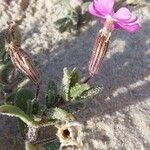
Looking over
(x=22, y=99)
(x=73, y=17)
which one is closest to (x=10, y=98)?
(x=22, y=99)

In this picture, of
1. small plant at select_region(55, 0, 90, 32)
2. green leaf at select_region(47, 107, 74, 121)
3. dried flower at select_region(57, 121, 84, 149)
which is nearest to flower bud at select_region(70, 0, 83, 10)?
small plant at select_region(55, 0, 90, 32)

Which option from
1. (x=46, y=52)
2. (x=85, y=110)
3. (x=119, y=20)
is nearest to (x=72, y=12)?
(x=46, y=52)

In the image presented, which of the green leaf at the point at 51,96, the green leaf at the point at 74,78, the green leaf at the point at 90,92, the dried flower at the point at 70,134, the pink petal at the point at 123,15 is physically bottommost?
the dried flower at the point at 70,134

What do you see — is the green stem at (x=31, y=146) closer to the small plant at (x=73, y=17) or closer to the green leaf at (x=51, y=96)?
the green leaf at (x=51, y=96)

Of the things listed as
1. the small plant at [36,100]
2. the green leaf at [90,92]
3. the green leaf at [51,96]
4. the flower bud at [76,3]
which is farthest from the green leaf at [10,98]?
the flower bud at [76,3]

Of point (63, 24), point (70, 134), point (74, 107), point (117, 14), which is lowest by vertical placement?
point (70, 134)

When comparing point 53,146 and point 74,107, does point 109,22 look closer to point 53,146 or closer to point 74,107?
point 74,107
